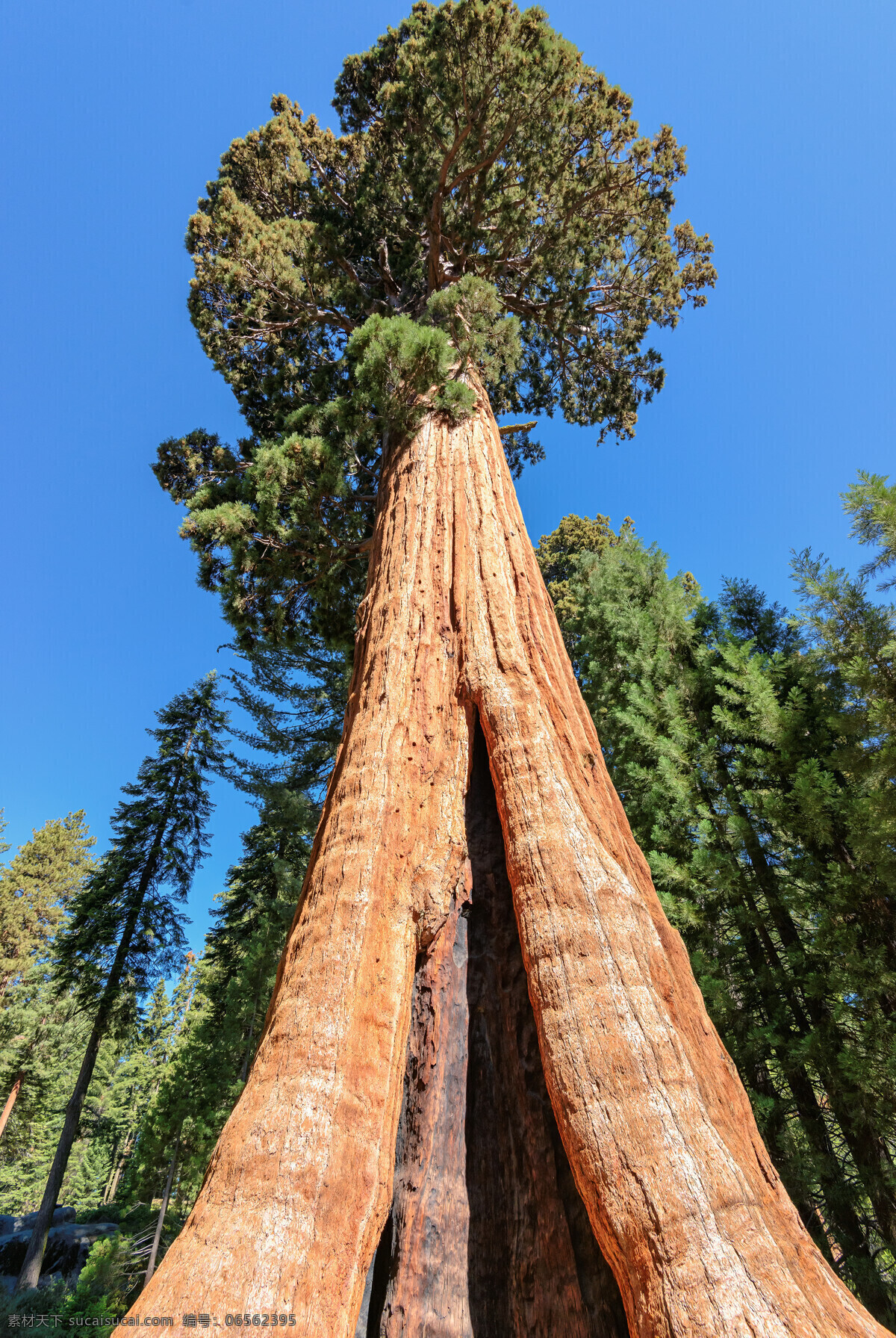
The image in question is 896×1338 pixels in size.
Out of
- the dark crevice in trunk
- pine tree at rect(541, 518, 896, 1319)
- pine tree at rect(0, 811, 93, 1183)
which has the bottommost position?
the dark crevice in trunk

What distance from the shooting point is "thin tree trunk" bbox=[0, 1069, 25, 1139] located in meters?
21.0

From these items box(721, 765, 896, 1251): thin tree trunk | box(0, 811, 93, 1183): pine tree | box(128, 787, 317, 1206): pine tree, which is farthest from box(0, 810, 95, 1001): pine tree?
box(721, 765, 896, 1251): thin tree trunk

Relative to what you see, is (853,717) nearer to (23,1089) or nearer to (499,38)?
(499,38)

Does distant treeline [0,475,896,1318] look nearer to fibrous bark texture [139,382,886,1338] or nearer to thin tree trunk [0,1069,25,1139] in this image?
fibrous bark texture [139,382,886,1338]

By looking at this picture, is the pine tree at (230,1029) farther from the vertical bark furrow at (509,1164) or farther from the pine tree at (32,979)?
the vertical bark furrow at (509,1164)

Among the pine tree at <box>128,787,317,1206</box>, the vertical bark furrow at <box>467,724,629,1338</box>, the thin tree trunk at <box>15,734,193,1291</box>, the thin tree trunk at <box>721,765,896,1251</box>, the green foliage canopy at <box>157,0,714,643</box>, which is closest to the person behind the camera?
the vertical bark furrow at <box>467,724,629,1338</box>

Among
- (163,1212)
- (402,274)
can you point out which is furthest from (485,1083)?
(163,1212)

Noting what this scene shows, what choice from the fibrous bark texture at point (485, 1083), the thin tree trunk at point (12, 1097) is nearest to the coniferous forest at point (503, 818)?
the fibrous bark texture at point (485, 1083)

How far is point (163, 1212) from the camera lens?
11.3m

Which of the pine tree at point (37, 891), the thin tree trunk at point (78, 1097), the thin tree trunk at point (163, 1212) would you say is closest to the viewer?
the thin tree trunk at point (163, 1212)

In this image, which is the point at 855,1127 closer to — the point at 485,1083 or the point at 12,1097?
the point at 485,1083

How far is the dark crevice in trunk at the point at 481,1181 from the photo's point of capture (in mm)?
1737

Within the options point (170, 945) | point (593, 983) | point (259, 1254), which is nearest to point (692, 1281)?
point (593, 983)

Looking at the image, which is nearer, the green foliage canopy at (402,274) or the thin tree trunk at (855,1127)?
the thin tree trunk at (855,1127)
